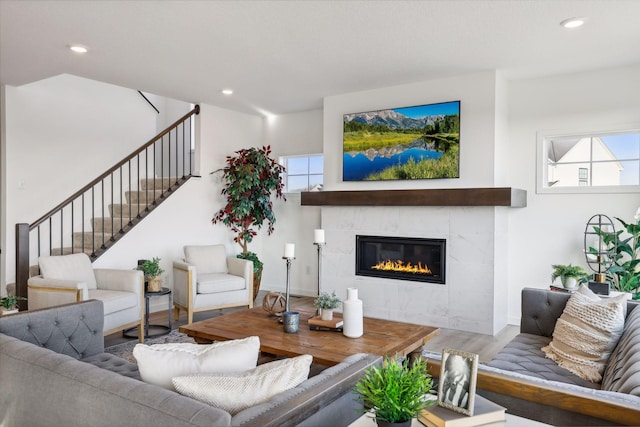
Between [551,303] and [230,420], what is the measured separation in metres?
2.57

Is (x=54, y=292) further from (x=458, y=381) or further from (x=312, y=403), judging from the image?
(x=458, y=381)

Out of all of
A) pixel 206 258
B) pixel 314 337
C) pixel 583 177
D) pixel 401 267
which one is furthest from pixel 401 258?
pixel 314 337

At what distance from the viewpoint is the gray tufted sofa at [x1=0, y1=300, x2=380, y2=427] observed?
1.15m

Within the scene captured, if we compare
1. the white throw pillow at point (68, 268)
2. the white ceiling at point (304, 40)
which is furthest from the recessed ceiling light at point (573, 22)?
the white throw pillow at point (68, 268)

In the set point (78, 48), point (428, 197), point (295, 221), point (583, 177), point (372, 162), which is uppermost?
point (78, 48)

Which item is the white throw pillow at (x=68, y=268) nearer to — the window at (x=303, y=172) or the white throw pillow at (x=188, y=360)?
the white throw pillow at (x=188, y=360)

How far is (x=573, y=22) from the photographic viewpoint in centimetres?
328

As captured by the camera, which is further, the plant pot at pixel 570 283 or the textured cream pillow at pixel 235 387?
the plant pot at pixel 570 283

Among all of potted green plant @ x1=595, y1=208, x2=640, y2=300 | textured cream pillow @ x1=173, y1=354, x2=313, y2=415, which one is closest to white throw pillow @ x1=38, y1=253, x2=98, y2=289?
textured cream pillow @ x1=173, y1=354, x2=313, y2=415

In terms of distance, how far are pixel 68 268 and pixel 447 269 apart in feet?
12.2

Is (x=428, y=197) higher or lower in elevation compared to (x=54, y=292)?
higher

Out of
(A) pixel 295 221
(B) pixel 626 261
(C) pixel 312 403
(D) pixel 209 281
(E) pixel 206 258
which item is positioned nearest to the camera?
(C) pixel 312 403

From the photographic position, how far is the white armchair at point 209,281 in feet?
15.1

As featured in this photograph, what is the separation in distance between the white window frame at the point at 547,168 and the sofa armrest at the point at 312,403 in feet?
12.7
